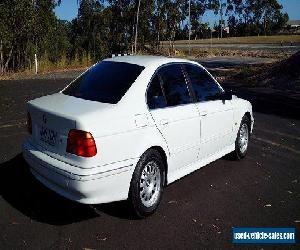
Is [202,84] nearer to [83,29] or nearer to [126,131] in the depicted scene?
[126,131]

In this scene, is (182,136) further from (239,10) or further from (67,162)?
(239,10)

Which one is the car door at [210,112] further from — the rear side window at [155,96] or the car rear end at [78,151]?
the car rear end at [78,151]

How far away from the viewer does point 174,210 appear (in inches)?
196

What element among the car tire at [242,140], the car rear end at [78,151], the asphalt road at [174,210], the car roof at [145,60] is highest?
the car roof at [145,60]

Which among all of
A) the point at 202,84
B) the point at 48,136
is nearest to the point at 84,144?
the point at 48,136

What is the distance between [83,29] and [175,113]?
32525mm

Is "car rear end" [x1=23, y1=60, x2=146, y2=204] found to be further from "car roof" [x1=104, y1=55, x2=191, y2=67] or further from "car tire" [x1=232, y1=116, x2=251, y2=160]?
"car tire" [x1=232, y1=116, x2=251, y2=160]

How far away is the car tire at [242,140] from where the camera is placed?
6798 millimetres

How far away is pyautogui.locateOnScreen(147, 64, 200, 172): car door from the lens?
15.7ft

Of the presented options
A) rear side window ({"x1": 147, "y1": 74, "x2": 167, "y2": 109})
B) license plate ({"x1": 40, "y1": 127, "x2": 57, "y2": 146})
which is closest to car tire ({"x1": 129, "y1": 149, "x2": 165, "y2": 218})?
rear side window ({"x1": 147, "y1": 74, "x2": 167, "y2": 109})

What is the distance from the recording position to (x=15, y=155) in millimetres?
6879

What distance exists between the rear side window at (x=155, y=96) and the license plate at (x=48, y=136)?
3.75ft

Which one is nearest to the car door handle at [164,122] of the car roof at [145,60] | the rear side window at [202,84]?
the car roof at [145,60]

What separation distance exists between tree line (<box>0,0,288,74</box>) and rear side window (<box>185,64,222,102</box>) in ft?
59.8
